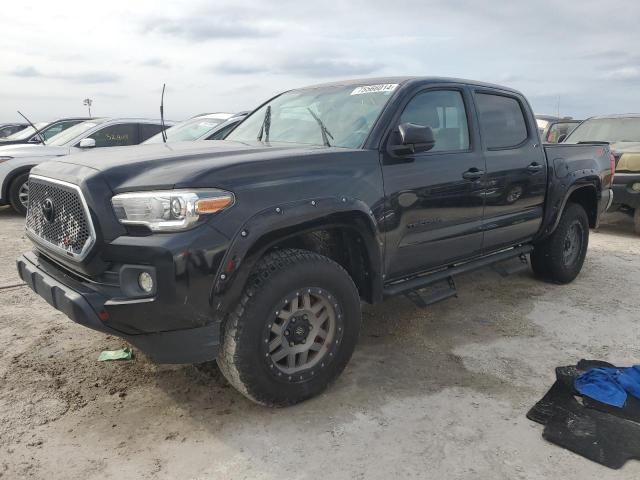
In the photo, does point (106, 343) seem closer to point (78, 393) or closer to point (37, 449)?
point (78, 393)

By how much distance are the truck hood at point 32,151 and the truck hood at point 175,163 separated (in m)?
5.82

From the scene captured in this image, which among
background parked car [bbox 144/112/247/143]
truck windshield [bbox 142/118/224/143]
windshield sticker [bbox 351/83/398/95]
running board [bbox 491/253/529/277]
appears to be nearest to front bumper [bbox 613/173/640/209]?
running board [bbox 491/253/529/277]

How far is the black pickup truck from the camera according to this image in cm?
248

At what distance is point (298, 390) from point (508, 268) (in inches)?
107

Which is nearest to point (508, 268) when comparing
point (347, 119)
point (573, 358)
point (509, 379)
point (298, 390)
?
point (573, 358)

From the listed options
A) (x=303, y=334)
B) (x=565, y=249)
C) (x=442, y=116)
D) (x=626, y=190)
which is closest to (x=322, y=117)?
(x=442, y=116)

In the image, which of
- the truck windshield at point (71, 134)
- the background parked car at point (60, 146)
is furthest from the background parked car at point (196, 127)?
the truck windshield at point (71, 134)

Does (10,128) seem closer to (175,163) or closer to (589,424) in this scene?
(175,163)

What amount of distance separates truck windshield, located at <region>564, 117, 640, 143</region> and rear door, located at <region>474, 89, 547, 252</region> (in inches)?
196

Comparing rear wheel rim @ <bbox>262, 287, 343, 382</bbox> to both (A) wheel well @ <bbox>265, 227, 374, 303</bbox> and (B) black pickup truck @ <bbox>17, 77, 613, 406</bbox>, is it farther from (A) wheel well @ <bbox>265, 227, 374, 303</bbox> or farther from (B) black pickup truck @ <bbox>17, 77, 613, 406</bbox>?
(A) wheel well @ <bbox>265, 227, 374, 303</bbox>

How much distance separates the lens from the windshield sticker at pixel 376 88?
3.62 metres

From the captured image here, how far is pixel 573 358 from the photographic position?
371 cm

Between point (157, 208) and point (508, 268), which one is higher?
point (157, 208)

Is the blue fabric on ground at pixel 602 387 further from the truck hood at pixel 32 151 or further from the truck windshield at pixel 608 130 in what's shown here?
the truck hood at pixel 32 151
